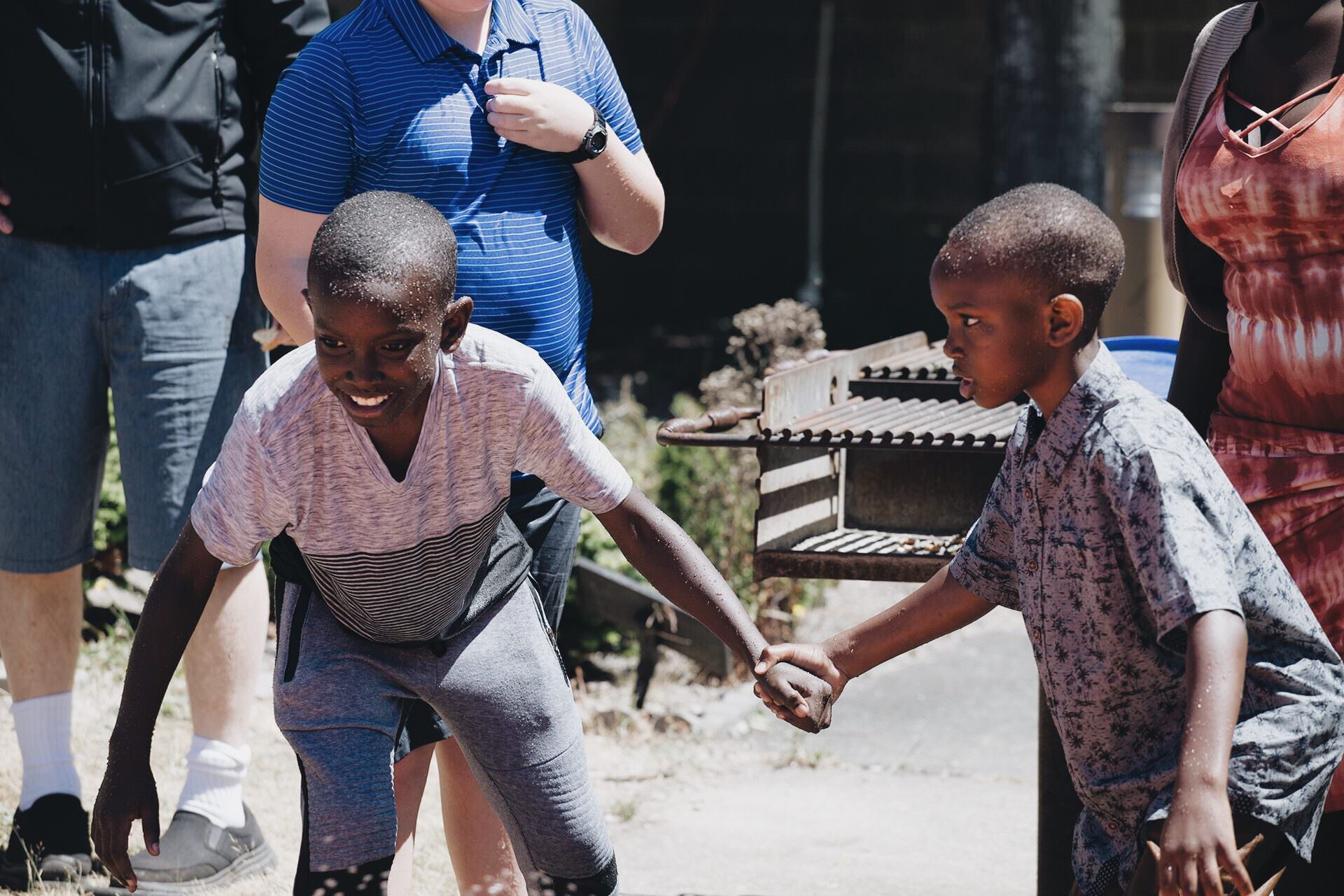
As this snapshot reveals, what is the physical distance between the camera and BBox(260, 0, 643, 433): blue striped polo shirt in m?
2.62

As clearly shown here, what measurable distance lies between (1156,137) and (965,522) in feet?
5.90

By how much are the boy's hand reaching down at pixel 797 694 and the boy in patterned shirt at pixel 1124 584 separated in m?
0.42

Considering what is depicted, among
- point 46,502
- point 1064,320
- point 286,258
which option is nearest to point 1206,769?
point 1064,320

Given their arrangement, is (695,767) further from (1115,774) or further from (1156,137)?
(1115,774)

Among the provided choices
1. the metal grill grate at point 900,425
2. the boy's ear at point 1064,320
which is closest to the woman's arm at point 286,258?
the metal grill grate at point 900,425

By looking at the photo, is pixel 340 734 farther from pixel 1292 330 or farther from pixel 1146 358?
pixel 1146 358

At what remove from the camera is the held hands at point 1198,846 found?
190 cm

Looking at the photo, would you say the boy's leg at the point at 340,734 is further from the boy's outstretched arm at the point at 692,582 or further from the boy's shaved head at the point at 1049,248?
the boy's shaved head at the point at 1049,248

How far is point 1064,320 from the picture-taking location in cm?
218

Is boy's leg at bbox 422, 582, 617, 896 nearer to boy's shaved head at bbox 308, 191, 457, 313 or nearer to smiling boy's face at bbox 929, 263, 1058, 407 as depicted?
boy's shaved head at bbox 308, 191, 457, 313

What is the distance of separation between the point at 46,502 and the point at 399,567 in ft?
4.17

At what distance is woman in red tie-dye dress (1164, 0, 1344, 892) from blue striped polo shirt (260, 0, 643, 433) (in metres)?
1.07

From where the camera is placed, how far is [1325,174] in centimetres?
237

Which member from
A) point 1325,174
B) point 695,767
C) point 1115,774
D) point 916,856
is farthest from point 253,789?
point 1325,174
